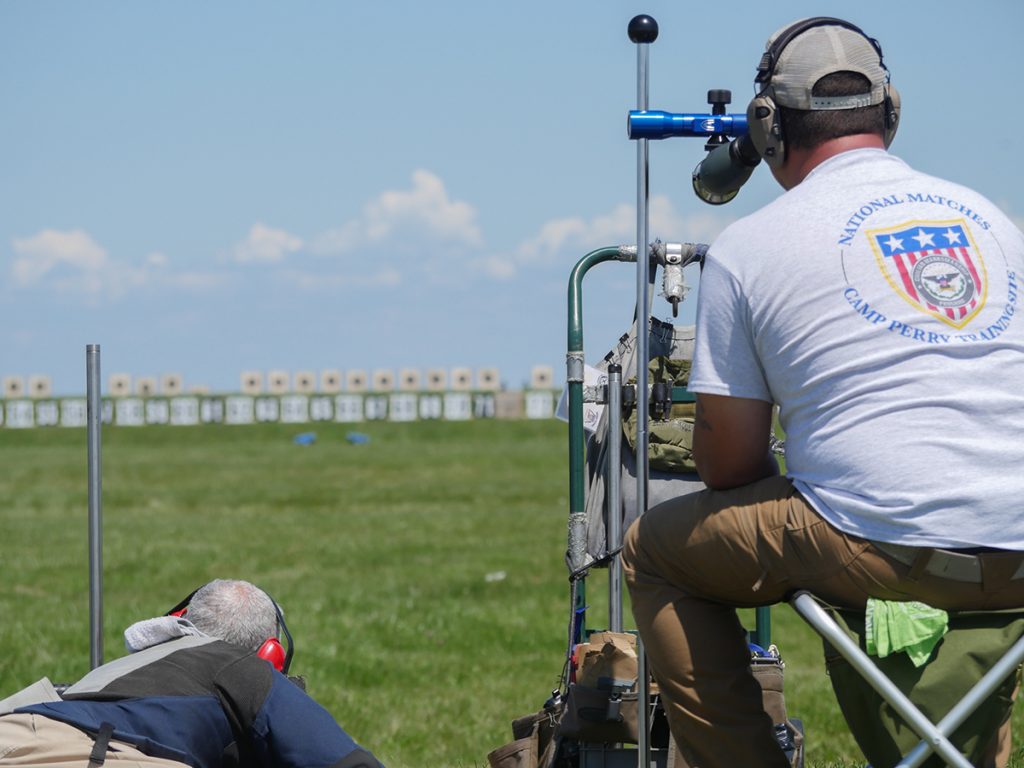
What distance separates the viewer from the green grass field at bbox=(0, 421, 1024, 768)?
7820 millimetres

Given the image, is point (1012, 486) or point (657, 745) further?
point (657, 745)

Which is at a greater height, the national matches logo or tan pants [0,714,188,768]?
the national matches logo

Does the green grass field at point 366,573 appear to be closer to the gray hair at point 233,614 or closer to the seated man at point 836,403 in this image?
the gray hair at point 233,614

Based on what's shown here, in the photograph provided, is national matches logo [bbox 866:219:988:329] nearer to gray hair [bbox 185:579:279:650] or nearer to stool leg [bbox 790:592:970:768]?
stool leg [bbox 790:592:970:768]

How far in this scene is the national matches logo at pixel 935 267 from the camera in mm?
2902

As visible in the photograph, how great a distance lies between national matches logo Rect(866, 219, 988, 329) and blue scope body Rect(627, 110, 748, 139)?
104cm

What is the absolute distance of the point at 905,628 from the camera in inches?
112

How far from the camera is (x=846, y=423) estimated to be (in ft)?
9.53

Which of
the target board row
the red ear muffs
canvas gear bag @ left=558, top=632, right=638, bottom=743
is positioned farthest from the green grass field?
the target board row

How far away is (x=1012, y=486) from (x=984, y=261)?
0.44m

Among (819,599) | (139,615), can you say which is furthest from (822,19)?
(139,615)

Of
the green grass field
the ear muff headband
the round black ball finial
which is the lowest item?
the green grass field

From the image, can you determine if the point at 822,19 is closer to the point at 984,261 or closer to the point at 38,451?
the point at 984,261

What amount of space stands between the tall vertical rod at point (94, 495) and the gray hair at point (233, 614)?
3.56 feet
